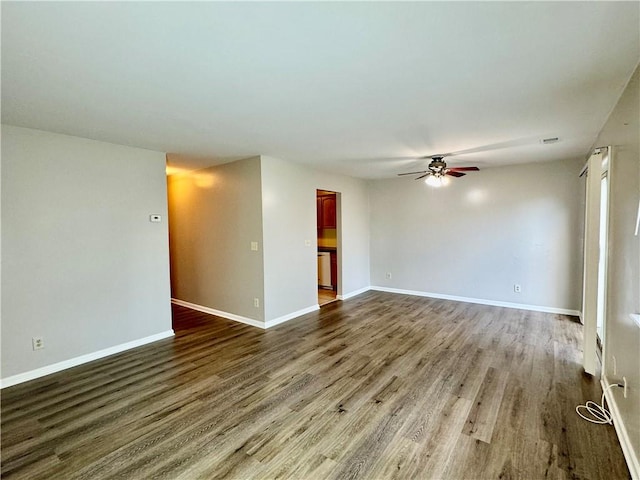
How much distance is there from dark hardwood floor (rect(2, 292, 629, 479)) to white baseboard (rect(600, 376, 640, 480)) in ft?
0.18

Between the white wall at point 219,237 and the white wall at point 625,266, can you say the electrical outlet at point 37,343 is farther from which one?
the white wall at point 625,266

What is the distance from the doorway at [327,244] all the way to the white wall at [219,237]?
2097mm

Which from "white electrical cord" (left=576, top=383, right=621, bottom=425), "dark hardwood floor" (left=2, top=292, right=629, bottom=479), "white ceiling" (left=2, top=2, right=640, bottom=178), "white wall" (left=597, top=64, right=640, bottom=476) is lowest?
"dark hardwood floor" (left=2, top=292, right=629, bottom=479)

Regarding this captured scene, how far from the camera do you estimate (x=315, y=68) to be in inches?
74.7

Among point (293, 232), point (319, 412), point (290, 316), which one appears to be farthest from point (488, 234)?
point (319, 412)

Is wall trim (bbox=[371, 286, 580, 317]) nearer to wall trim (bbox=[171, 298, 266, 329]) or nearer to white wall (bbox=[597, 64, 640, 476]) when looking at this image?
white wall (bbox=[597, 64, 640, 476])

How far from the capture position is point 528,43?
5.41 ft

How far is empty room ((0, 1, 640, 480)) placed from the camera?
1662mm

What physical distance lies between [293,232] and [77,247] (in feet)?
8.88

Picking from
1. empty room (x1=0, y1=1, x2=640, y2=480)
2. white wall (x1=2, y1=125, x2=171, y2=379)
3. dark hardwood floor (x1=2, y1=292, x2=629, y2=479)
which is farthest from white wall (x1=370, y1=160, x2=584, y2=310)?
white wall (x1=2, y1=125, x2=171, y2=379)

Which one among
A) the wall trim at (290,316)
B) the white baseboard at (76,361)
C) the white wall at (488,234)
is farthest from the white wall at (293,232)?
the white baseboard at (76,361)

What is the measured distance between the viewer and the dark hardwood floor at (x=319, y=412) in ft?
6.01

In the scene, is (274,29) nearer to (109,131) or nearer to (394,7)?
(394,7)

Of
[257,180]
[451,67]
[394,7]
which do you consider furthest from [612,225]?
[257,180]
